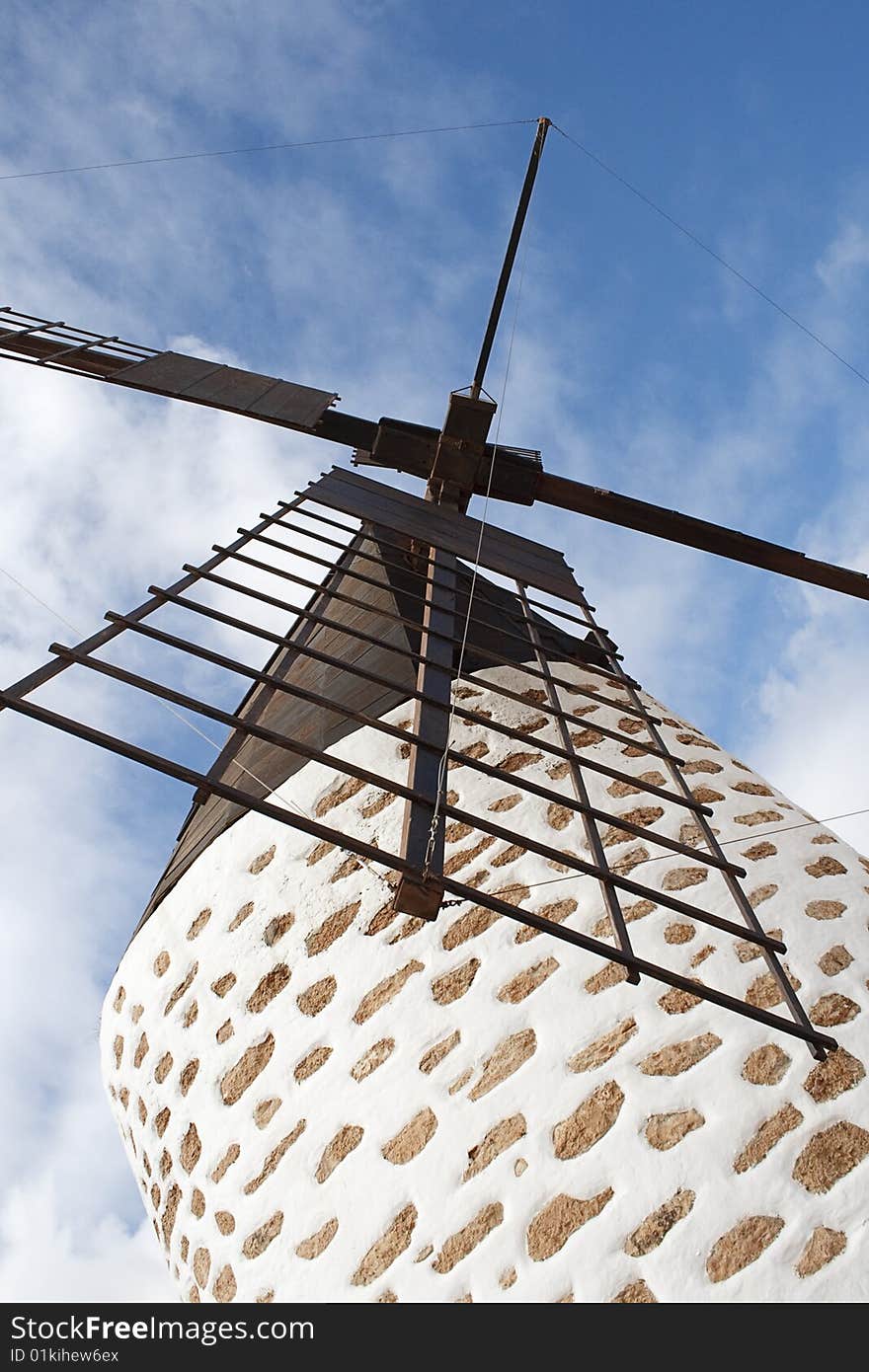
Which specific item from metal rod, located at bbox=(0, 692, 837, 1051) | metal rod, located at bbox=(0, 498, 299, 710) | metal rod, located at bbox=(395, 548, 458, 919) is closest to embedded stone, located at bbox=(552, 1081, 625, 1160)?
metal rod, located at bbox=(0, 692, 837, 1051)

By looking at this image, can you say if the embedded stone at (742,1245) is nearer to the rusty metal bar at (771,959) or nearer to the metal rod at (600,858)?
the rusty metal bar at (771,959)

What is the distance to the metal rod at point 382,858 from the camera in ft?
6.60

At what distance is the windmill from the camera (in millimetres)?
2205

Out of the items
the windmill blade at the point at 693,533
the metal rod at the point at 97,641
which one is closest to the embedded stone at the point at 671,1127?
the metal rod at the point at 97,641

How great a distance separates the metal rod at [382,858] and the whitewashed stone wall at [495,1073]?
0.35m

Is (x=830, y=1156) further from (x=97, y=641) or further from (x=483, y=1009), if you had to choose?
(x=97, y=641)

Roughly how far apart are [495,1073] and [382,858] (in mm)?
857

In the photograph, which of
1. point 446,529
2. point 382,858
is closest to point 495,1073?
point 382,858

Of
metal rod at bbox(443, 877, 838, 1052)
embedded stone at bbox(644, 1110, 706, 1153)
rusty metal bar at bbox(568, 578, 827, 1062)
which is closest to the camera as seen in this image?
metal rod at bbox(443, 877, 838, 1052)

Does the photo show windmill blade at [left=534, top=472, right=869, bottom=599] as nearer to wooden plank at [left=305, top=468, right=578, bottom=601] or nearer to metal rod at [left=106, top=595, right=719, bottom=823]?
wooden plank at [left=305, top=468, right=578, bottom=601]

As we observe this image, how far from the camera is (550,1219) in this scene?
7.47ft

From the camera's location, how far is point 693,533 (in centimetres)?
488
